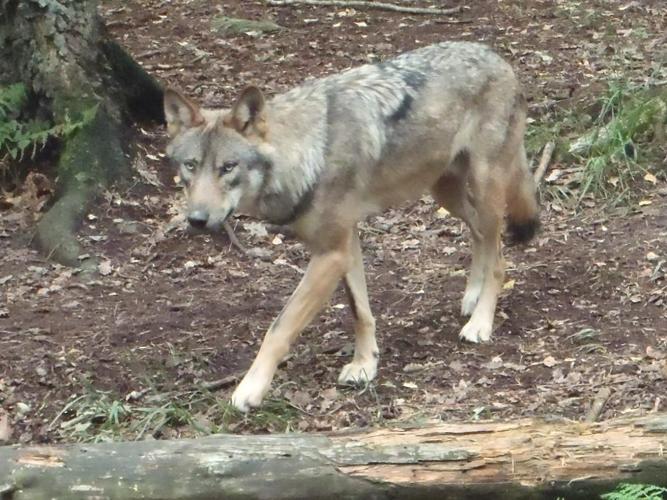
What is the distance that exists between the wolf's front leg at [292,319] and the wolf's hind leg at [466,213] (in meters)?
1.25

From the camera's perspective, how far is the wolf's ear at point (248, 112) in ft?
16.6

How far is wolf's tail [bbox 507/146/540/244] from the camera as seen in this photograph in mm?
6557

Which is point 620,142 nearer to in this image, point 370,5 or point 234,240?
point 234,240

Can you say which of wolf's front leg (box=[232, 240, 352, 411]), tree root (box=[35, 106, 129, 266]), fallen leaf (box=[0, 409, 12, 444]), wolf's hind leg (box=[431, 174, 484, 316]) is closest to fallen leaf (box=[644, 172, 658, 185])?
wolf's hind leg (box=[431, 174, 484, 316])

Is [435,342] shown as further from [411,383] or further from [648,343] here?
[648,343]

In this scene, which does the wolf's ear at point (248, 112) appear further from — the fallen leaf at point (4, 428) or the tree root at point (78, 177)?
the tree root at point (78, 177)

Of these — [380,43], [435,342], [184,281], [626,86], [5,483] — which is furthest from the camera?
[380,43]

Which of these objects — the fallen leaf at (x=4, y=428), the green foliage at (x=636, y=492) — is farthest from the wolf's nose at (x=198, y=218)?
the green foliage at (x=636, y=492)

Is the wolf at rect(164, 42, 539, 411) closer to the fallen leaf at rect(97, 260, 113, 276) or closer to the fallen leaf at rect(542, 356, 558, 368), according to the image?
the fallen leaf at rect(542, 356, 558, 368)

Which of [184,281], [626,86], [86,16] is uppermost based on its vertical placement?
[86,16]

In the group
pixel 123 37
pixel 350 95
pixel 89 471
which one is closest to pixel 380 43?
pixel 123 37

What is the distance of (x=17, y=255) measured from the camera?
7.30 metres

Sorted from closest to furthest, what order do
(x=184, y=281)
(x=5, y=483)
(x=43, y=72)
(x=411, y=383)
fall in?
(x=5, y=483), (x=411, y=383), (x=184, y=281), (x=43, y=72)

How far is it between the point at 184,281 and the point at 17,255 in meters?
1.22
